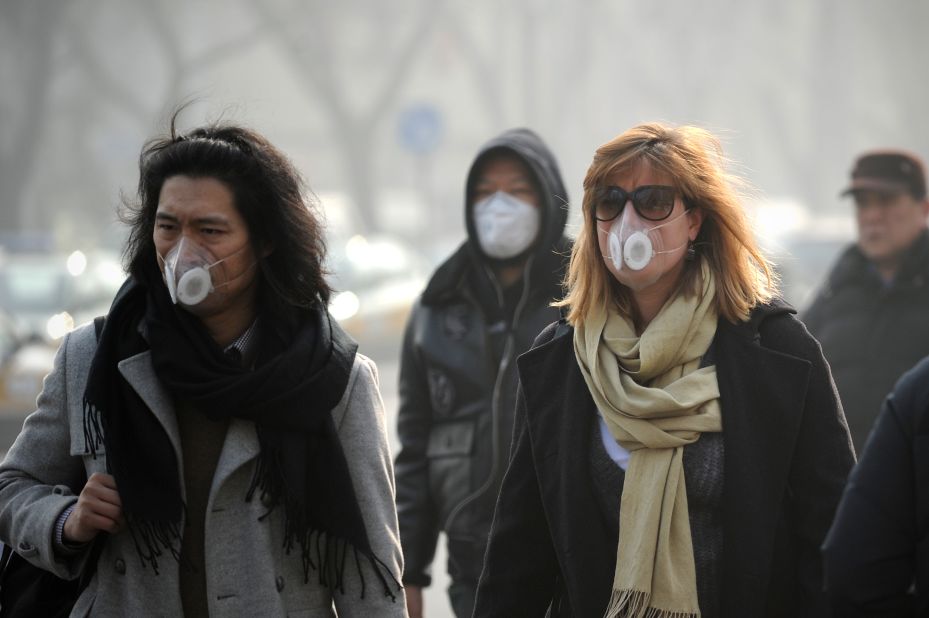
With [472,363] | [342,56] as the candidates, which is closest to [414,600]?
[472,363]

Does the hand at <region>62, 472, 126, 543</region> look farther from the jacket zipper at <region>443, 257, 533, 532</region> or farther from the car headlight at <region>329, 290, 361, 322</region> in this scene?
the car headlight at <region>329, 290, 361, 322</region>

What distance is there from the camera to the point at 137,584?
313 cm

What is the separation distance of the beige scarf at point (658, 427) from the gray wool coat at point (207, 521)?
1.80 ft

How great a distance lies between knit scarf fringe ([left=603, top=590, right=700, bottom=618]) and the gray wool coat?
507 mm

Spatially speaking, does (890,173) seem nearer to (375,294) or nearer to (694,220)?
(694,220)

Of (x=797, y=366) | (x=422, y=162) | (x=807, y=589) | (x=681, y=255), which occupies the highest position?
(x=422, y=162)

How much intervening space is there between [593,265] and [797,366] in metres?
0.56

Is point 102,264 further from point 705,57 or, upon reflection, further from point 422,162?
point 705,57

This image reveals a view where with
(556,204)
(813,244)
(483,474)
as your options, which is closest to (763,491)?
(483,474)

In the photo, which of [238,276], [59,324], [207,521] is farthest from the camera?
[59,324]

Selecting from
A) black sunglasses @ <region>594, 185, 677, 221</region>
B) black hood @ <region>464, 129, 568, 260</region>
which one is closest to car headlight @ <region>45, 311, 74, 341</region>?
black hood @ <region>464, 129, 568, 260</region>

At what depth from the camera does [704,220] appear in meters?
3.42

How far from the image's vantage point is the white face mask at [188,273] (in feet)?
10.7

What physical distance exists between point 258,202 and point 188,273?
249 millimetres
